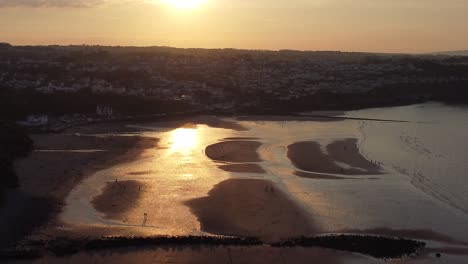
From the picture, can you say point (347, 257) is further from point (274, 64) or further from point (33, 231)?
point (274, 64)

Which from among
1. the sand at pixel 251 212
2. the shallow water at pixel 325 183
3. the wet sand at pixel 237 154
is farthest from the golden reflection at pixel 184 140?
the sand at pixel 251 212

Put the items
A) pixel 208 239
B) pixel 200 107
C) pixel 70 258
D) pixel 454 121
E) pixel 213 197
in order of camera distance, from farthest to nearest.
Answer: pixel 200 107 < pixel 454 121 < pixel 213 197 < pixel 208 239 < pixel 70 258

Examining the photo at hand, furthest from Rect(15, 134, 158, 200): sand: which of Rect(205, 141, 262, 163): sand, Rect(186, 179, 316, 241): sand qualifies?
Rect(186, 179, 316, 241): sand

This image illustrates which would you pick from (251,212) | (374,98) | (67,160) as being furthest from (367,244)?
(374,98)

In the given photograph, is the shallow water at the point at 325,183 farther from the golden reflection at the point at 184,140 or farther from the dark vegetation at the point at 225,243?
the dark vegetation at the point at 225,243

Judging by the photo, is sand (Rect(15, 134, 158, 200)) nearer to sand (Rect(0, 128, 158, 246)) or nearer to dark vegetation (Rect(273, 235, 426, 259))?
sand (Rect(0, 128, 158, 246))

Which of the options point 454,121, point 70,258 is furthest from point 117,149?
point 454,121
